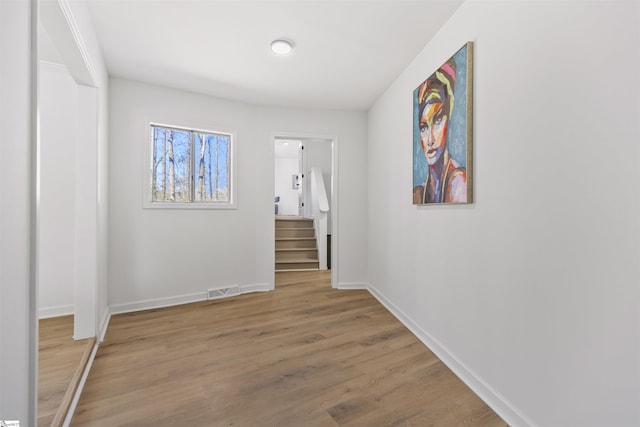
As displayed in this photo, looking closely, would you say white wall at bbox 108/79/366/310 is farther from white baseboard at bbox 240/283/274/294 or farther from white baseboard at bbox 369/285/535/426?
white baseboard at bbox 369/285/535/426

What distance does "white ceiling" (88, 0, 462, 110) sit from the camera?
6.65ft

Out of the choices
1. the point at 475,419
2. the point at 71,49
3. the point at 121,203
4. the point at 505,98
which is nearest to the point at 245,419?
the point at 475,419

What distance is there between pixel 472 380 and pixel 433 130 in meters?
1.69

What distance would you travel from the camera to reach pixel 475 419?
5.08 feet

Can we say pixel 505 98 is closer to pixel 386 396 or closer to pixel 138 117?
pixel 386 396

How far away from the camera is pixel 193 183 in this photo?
11.8 ft

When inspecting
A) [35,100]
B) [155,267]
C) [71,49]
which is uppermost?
[71,49]

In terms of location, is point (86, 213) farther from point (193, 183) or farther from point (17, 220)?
point (17, 220)

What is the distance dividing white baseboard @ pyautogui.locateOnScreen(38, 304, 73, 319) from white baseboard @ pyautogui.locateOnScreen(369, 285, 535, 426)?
3208 millimetres

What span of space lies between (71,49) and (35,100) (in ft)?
3.49

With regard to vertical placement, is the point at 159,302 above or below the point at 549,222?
below

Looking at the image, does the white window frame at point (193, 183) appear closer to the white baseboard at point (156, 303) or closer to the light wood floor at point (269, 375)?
the white baseboard at point (156, 303)

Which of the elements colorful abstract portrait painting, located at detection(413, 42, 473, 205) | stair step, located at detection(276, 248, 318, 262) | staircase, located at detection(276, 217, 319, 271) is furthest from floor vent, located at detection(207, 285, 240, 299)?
colorful abstract portrait painting, located at detection(413, 42, 473, 205)

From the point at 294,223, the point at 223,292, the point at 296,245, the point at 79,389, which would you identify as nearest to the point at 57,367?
the point at 79,389
